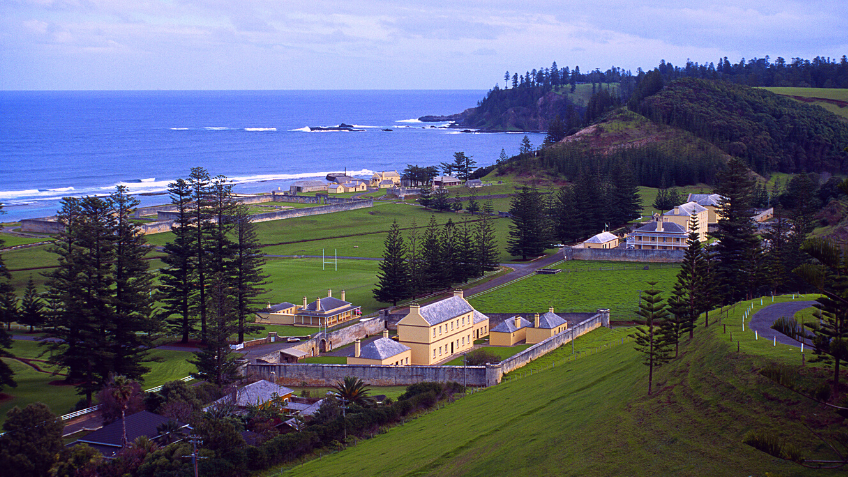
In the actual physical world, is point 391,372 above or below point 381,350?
below

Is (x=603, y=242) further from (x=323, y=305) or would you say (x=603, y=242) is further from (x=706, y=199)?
(x=323, y=305)

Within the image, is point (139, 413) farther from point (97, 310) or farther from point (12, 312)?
point (12, 312)

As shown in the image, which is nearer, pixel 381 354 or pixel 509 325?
pixel 381 354

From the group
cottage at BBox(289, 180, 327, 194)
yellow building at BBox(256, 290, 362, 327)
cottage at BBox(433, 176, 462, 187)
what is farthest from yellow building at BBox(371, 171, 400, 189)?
yellow building at BBox(256, 290, 362, 327)

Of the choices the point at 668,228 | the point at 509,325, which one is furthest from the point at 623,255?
the point at 509,325

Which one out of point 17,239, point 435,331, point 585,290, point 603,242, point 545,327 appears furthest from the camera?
point 17,239

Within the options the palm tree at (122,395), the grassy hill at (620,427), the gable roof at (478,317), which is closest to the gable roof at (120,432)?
the palm tree at (122,395)
